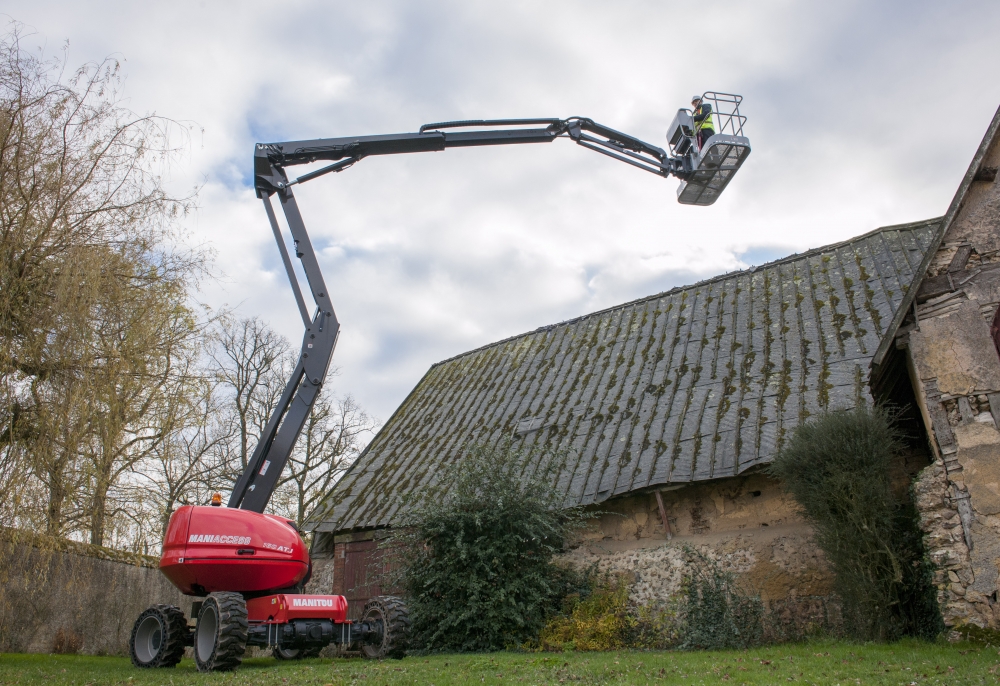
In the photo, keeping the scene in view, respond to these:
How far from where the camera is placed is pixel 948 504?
7039mm

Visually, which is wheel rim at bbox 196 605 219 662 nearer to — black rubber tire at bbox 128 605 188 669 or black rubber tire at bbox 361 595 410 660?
black rubber tire at bbox 128 605 188 669

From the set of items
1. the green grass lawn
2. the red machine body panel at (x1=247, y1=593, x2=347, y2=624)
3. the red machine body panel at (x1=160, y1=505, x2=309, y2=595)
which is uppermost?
the red machine body panel at (x1=160, y1=505, x2=309, y2=595)

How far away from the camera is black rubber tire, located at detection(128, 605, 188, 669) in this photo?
8.50 metres

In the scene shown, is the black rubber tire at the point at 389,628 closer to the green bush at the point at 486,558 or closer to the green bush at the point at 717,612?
the green bush at the point at 486,558

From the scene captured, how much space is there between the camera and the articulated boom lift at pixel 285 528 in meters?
8.37

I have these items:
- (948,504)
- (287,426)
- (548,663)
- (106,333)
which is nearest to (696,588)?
(548,663)

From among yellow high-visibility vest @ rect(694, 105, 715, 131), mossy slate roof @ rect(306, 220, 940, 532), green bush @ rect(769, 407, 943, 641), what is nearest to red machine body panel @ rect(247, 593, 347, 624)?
mossy slate roof @ rect(306, 220, 940, 532)

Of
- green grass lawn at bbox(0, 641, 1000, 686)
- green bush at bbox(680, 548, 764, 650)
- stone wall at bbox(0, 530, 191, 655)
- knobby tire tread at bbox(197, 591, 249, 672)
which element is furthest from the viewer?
stone wall at bbox(0, 530, 191, 655)

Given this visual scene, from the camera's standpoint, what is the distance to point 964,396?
7172 millimetres

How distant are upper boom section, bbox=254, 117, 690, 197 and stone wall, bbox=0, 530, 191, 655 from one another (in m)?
5.50

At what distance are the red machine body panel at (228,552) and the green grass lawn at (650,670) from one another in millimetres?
1015

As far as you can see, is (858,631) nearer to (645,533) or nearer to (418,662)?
(645,533)

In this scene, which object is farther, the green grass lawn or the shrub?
the shrub

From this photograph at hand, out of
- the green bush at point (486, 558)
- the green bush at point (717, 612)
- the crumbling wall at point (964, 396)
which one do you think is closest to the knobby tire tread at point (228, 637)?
the green bush at point (486, 558)
